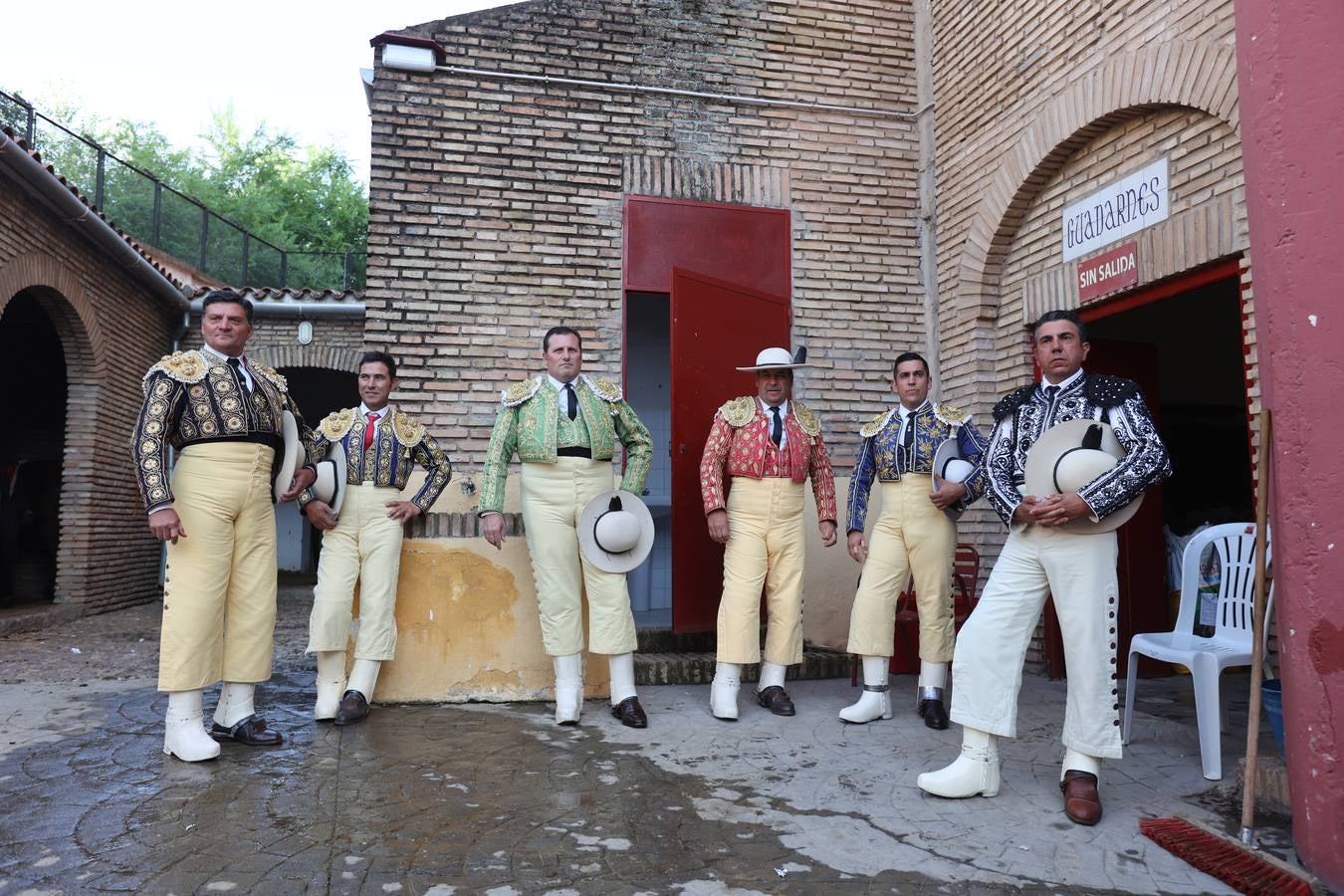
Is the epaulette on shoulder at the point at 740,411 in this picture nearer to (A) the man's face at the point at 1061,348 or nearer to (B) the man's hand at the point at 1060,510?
(A) the man's face at the point at 1061,348

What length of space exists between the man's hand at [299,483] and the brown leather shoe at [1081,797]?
3.61 metres

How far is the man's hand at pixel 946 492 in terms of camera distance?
4.66 meters

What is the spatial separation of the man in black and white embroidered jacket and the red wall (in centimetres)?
55

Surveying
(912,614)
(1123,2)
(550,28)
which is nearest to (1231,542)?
(912,614)

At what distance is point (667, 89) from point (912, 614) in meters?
4.35

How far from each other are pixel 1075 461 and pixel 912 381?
5.18ft

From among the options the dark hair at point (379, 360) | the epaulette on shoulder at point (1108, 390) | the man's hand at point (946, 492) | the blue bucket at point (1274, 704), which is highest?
the dark hair at point (379, 360)

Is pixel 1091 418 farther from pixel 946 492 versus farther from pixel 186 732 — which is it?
pixel 186 732

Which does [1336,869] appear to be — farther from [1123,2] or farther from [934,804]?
[1123,2]

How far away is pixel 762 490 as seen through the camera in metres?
5.08

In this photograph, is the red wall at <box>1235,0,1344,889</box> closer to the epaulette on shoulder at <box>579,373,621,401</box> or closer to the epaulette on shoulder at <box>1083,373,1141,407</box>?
the epaulette on shoulder at <box>1083,373,1141,407</box>

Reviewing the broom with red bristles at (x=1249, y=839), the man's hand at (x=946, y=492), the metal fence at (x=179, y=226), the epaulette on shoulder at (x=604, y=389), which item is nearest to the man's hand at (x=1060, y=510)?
the broom with red bristles at (x=1249, y=839)

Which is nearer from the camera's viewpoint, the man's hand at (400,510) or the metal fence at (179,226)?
the man's hand at (400,510)

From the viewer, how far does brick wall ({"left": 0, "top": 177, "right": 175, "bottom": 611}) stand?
364 inches
